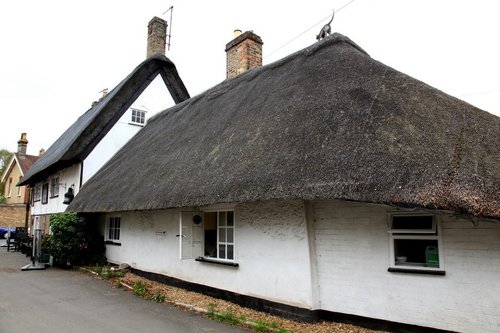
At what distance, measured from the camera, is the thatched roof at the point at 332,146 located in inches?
195

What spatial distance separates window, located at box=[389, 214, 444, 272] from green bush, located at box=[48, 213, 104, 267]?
10.9 meters

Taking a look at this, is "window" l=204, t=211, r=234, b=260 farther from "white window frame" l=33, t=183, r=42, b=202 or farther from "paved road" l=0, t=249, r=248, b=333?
"white window frame" l=33, t=183, r=42, b=202

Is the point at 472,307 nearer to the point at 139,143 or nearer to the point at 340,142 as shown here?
the point at 340,142

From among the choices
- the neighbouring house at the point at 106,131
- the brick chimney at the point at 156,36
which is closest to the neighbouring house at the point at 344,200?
the neighbouring house at the point at 106,131

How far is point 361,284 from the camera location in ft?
19.8

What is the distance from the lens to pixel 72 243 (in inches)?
513

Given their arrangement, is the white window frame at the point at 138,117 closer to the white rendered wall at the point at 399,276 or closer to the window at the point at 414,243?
the white rendered wall at the point at 399,276

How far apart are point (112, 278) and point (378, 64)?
890cm

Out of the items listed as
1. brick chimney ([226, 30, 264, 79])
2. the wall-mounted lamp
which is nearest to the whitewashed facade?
brick chimney ([226, 30, 264, 79])

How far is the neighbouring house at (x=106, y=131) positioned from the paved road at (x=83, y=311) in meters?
5.49

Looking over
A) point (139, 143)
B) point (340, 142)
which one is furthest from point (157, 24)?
point (340, 142)

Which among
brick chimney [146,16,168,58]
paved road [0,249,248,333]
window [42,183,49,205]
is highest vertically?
brick chimney [146,16,168,58]

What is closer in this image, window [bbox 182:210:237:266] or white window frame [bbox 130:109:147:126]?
window [bbox 182:210:237:266]

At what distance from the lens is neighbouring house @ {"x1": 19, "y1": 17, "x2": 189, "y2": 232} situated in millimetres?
14930
